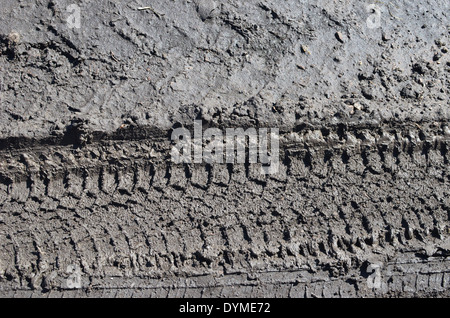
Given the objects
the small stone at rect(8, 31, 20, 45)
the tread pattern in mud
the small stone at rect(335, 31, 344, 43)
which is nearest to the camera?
the tread pattern in mud

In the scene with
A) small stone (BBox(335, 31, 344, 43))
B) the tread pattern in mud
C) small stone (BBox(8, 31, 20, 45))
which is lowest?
the tread pattern in mud

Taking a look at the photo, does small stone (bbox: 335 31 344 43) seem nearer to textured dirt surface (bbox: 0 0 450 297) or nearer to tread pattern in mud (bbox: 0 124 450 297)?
textured dirt surface (bbox: 0 0 450 297)

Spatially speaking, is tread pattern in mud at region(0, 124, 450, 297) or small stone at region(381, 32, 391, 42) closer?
tread pattern in mud at region(0, 124, 450, 297)

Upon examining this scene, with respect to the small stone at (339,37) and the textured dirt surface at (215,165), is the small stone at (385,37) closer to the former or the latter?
the textured dirt surface at (215,165)

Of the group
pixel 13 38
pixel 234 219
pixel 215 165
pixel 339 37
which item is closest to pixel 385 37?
pixel 339 37

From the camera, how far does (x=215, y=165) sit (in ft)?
9.30

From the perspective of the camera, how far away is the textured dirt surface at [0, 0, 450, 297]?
2676 mm

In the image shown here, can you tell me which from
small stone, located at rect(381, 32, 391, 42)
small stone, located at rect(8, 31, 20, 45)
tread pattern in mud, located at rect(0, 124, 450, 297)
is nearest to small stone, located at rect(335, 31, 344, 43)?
small stone, located at rect(381, 32, 391, 42)

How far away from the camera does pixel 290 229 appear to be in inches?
108

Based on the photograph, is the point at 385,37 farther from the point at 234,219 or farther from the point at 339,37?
the point at 234,219

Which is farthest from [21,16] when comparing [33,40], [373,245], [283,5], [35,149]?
[373,245]

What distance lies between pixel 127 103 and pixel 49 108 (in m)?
0.46

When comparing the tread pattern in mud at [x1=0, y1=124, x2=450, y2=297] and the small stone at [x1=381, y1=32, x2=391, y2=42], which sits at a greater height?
the small stone at [x1=381, y1=32, x2=391, y2=42]

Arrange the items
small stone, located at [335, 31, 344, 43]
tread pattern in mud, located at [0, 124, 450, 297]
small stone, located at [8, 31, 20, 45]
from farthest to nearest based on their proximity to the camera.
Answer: small stone, located at [335, 31, 344, 43] → small stone, located at [8, 31, 20, 45] → tread pattern in mud, located at [0, 124, 450, 297]
